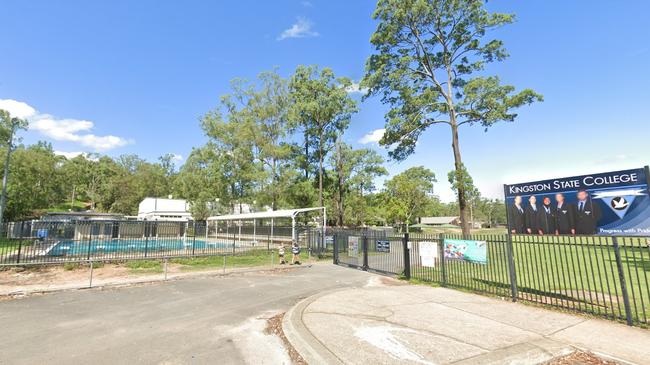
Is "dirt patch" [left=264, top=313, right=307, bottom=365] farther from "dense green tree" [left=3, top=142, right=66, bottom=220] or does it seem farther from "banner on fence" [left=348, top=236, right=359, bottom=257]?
"dense green tree" [left=3, top=142, right=66, bottom=220]

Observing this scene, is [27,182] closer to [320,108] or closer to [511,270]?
[320,108]

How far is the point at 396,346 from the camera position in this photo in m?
5.16

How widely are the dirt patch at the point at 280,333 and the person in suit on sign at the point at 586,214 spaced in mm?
6821

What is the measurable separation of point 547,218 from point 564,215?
0.36 m

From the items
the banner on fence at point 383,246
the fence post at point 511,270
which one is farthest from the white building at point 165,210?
the fence post at point 511,270

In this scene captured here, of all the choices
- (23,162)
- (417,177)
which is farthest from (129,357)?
(417,177)

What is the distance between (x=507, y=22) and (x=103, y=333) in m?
23.0

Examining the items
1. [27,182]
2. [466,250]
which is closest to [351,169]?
[466,250]

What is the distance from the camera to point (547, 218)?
26.2 ft

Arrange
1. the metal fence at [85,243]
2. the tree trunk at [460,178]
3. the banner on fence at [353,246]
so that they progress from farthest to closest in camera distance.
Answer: the tree trunk at [460,178]
the banner on fence at [353,246]
the metal fence at [85,243]

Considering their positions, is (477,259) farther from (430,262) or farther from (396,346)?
(396,346)

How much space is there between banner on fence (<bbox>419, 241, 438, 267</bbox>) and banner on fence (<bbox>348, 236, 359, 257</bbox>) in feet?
18.1

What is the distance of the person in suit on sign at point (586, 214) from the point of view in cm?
721

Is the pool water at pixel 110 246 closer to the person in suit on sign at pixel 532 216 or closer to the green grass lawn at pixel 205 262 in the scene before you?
the green grass lawn at pixel 205 262
